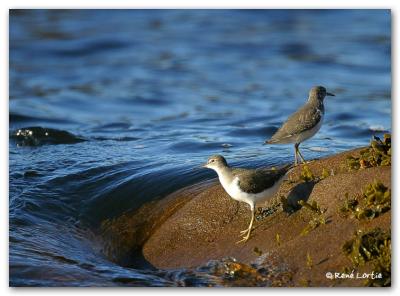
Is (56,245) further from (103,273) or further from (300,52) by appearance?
(300,52)

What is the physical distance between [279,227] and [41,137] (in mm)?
5674

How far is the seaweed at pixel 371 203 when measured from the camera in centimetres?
636

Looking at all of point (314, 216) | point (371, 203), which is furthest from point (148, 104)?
point (371, 203)

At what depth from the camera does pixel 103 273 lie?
6918 millimetres

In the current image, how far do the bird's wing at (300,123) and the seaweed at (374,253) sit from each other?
79.5 inches

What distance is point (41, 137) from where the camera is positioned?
37.2 feet

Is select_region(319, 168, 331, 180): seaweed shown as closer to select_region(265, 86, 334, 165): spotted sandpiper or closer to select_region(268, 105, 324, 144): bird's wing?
select_region(265, 86, 334, 165): spotted sandpiper

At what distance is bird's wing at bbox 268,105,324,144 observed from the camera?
314 inches

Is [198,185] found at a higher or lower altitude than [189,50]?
lower

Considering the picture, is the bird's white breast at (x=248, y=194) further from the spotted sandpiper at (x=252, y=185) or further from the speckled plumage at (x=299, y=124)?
the speckled plumage at (x=299, y=124)

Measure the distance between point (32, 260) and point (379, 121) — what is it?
22.5 ft

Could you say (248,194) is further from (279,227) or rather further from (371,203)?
(371,203)
